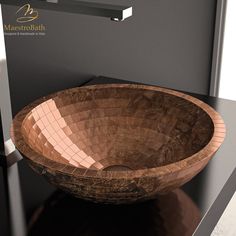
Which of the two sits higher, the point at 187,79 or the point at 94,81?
the point at 94,81

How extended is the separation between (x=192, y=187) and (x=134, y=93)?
27 centimetres

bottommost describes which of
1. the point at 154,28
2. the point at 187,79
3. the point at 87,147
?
the point at 187,79

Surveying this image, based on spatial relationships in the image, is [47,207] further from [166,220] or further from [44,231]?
[166,220]

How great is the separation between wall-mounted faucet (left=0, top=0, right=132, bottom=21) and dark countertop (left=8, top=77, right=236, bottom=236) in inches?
14.2

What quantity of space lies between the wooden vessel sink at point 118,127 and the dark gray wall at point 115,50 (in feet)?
0.37

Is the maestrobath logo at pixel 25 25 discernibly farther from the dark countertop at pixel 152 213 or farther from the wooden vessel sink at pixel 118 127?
the dark countertop at pixel 152 213

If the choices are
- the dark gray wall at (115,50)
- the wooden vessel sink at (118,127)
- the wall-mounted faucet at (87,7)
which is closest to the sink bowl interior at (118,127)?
the wooden vessel sink at (118,127)

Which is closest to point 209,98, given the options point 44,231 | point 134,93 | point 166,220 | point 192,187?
point 134,93

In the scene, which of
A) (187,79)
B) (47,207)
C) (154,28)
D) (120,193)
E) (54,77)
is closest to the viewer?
(120,193)

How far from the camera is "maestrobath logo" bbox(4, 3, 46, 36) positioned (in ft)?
3.60

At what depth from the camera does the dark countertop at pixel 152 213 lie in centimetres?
86

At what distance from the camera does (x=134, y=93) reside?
3.70ft

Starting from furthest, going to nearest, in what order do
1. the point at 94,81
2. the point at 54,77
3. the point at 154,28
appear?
the point at 154,28
the point at 94,81
the point at 54,77

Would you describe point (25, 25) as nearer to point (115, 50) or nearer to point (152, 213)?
point (115, 50)
